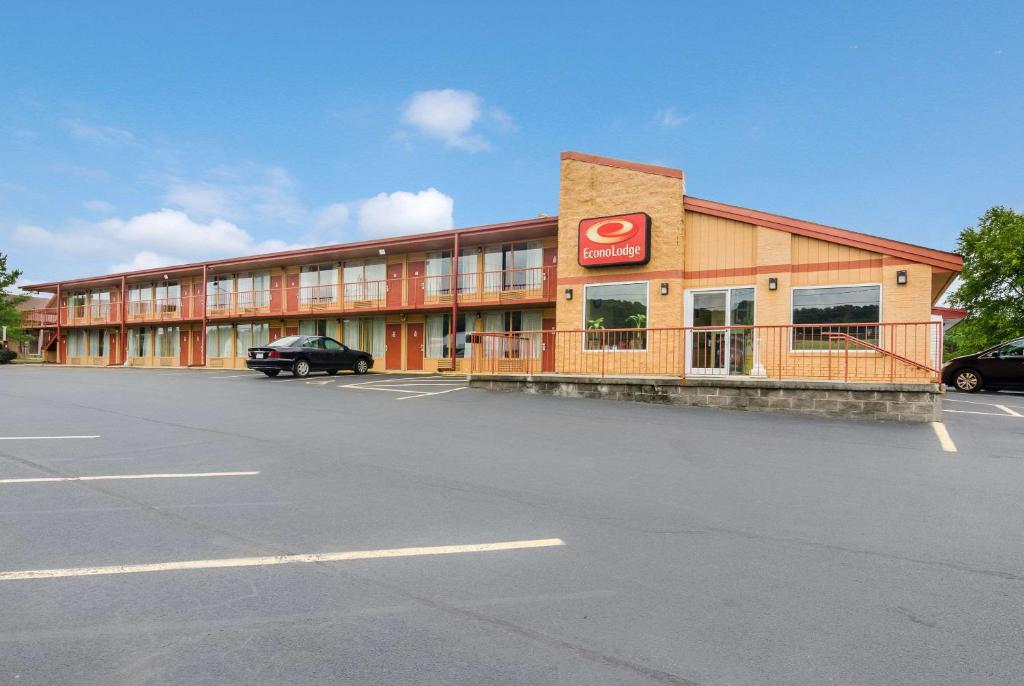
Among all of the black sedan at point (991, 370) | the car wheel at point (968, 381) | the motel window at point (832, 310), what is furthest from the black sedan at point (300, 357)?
the car wheel at point (968, 381)

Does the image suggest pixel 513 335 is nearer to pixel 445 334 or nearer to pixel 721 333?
pixel 721 333

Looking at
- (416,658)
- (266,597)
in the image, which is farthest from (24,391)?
(416,658)

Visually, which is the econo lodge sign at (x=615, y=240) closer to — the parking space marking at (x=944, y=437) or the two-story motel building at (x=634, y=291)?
the two-story motel building at (x=634, y=291)

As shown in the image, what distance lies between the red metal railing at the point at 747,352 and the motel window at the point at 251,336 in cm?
1857

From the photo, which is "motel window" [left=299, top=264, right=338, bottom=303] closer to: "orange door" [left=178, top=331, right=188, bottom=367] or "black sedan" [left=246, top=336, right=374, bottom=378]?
"black sedan" [left=246, top=336, right=374, bottom=378]

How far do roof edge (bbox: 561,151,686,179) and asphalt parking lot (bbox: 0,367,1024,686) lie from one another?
10.4 m

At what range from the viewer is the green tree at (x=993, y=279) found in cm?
3606

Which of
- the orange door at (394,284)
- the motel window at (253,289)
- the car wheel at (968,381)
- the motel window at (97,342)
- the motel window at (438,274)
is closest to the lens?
the car wheel at (968,381)

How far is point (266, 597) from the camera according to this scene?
290 centimetres

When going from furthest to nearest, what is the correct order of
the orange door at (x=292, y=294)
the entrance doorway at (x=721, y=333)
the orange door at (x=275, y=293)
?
the orange door at (x=275, y=293)
the orange door at (x=292, y=294)
the entrance doorway at (x=721, y=333)

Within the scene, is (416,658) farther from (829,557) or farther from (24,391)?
(24,391)

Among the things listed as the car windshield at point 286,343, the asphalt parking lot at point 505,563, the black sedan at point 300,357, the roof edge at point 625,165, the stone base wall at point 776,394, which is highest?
the roof edge at point 625,165

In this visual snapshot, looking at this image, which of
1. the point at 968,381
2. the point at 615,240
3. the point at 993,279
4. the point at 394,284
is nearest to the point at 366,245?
the point at 394,284

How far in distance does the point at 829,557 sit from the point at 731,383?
8194 millimetres
